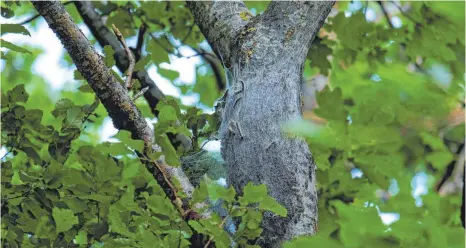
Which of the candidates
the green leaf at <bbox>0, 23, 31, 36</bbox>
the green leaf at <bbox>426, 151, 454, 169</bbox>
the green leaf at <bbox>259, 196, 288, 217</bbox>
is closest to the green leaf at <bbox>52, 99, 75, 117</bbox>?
the green leaf at <bbox>0, 23, 31, 36</bbox>

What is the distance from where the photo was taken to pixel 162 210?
57.3 inches

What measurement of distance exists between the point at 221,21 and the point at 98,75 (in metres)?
0.49

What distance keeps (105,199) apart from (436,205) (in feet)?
3.49

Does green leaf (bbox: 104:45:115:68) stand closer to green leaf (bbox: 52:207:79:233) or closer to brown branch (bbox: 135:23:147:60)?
green leaf (bbox: 52:207:79:233)

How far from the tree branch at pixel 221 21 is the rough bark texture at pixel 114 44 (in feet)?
2.93

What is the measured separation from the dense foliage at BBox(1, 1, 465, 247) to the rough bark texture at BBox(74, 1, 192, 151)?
6 cm

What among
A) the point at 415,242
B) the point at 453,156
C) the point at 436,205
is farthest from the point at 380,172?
the point at 415,242

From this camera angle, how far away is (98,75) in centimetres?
166

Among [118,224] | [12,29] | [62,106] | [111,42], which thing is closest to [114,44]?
[111,42]

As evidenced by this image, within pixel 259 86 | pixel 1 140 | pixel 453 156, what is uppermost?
pixel 1 140

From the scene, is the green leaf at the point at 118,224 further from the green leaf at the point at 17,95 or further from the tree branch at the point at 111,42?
the tree branch at the point at 111,42

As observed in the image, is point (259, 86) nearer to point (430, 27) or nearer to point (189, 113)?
point (189, 113)

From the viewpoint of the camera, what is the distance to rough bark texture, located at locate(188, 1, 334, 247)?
1.64m

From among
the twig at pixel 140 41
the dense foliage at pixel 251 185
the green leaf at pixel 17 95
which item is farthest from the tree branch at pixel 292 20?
the twig at pixel 140 41
